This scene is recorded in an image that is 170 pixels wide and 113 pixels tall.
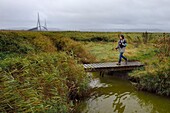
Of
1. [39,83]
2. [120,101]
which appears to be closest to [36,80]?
[39,83]

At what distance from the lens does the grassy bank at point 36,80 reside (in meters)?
4.46

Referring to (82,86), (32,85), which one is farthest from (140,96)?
(32,85)

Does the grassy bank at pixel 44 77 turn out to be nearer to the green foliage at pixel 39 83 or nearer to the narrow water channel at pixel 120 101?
the green foliage at pixel 39 83

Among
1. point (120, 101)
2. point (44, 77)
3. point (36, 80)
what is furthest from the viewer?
point (120, 101)

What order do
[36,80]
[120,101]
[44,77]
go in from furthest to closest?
[120,101] → [44,77] → [36,80]

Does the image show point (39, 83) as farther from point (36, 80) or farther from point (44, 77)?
point (44, 77)

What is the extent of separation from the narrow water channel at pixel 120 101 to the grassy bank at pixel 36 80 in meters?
0.65

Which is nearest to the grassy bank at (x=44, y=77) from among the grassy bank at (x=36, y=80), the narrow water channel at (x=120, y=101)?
the grassy bank at (x=36, y=80)

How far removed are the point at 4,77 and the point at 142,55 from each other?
12.3 m

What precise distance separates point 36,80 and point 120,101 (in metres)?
3.99

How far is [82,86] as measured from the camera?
853 centimetres

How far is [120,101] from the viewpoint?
882 centimetres

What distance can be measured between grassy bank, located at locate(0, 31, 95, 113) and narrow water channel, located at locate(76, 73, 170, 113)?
0.65m

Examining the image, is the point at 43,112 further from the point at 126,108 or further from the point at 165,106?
the point at 165,106
